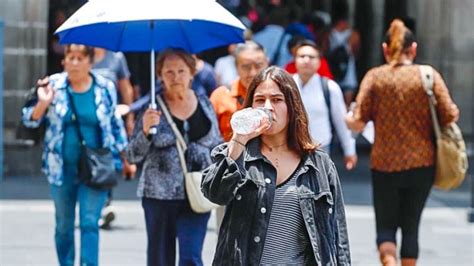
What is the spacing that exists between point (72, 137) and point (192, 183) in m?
1.23

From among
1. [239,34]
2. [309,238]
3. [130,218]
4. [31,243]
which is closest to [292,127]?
[309,238]

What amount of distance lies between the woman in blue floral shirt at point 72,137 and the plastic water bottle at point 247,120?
3379 millimetres

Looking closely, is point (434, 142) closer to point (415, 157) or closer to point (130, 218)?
point (415, 157)

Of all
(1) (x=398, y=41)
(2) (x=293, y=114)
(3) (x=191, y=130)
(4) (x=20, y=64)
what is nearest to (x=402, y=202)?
(1) (x=398, y=41)

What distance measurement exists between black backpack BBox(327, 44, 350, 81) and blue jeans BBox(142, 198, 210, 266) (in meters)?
10.0

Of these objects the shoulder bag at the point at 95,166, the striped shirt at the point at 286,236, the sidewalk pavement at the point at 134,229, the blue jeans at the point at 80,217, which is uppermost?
the striped shirt at the point at 286,236

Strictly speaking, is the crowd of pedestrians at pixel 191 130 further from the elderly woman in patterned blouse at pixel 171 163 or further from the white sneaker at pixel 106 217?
the white sneaker at pixel 106 217

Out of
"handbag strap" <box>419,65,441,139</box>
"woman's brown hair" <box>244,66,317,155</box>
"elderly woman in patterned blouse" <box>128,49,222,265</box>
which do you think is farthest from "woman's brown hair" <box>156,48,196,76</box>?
"woman's brown hair" <box>244,66,317,155</box>

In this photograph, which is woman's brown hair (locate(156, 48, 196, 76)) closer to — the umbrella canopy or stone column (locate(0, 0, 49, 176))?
the umbrella canopy

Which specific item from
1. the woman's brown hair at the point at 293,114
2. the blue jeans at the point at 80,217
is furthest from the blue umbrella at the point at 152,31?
the woman's brown hair at the point at 293,114

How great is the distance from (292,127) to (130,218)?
6789mm

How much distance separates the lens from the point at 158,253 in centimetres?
796

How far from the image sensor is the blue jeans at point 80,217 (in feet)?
28.5

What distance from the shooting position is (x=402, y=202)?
9.12 m
